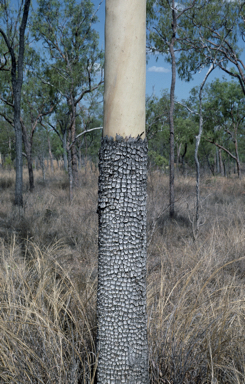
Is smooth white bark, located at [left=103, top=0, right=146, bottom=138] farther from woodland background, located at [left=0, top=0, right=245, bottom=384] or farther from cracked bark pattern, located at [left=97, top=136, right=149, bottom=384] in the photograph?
woodland background, located at [left=0, top=0, right=245, bottom=384]

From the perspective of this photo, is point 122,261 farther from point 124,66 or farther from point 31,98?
point 31,98

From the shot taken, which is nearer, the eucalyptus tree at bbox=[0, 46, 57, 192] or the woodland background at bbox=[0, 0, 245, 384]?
the woodland background at bbox=[0, 0, 245, 384]

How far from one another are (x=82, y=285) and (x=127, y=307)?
1.46 meters

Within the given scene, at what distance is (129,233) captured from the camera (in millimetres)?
1520

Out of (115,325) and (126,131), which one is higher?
(126,131)

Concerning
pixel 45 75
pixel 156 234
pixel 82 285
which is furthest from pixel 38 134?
pixel 82 285

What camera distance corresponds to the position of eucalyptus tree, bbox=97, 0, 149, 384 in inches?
57.2

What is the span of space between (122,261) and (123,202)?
32cm

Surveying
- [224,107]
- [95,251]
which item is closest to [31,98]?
[95,251]

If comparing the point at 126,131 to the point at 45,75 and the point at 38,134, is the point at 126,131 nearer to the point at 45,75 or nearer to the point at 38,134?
the point at 45,75

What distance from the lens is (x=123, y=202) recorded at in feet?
4.96

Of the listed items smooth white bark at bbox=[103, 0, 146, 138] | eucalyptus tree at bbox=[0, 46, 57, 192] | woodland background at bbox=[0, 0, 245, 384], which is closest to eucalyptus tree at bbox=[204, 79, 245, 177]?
woodland background at bbox=[0, 0, 245, 384]

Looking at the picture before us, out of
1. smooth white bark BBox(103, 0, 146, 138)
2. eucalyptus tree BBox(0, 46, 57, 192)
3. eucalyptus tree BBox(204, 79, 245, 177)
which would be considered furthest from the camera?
eucalyptus tree BBox(204, 79, 245, 177)

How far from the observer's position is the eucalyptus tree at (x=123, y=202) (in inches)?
57.2
